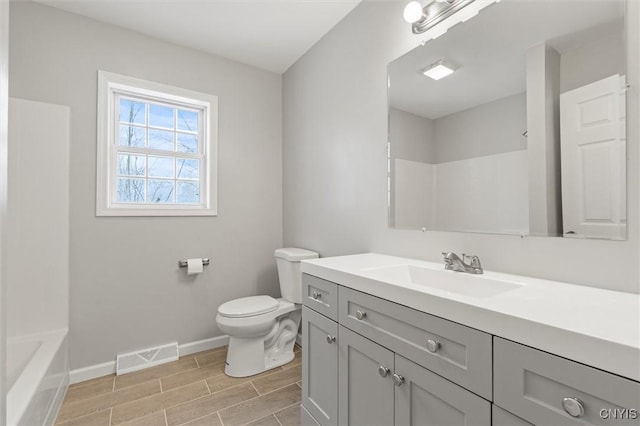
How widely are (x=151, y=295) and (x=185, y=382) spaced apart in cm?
73

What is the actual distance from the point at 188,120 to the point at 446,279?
2486 millimetres

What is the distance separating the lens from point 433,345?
2.97ft

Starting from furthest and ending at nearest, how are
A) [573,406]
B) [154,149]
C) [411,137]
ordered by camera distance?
[154,149]
[411,137]
[573,406]

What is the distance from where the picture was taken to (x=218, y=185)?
8.63 ft

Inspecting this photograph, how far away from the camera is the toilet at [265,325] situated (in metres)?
2.05

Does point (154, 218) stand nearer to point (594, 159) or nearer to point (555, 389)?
point (555, 389)

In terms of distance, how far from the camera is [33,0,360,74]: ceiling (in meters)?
2.00

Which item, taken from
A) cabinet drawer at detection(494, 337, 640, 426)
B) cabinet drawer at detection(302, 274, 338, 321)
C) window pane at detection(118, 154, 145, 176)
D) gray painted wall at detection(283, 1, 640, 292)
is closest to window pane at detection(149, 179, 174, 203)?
window pane at detection(118, 154, 145, 176)

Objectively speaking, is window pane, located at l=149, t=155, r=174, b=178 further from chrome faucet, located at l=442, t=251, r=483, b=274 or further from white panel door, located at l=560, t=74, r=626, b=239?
white panel door, located at l=560, t=74, r=626, b=239

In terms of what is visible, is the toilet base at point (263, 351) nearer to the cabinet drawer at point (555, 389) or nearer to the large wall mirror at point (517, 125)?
the large wall mirror at point (517, 125)

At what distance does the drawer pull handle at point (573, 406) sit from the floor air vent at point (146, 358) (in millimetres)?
2520

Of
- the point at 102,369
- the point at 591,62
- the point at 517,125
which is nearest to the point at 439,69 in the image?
the point at 517,125

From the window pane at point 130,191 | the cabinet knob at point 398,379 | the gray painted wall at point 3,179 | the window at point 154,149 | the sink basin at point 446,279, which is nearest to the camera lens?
the gray painted wall at point 3,179

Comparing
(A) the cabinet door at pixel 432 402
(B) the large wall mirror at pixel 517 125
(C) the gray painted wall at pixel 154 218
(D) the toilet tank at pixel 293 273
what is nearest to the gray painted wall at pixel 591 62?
(B) the large wall mirror at pixel 517 125
